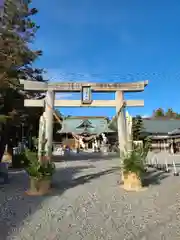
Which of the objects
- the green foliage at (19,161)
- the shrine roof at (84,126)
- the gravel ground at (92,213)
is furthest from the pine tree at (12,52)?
the shrine roof at (84,126)

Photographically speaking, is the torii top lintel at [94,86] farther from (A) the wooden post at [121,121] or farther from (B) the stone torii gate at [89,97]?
(A) the wooden post at [121,121]

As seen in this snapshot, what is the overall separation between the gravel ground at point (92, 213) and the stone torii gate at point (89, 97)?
2299mm

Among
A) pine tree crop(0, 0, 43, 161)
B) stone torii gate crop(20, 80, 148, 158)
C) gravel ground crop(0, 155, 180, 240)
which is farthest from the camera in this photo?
pine tree crop(0, 0, 43, 161)

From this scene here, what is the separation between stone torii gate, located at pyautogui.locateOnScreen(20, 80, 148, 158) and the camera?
8578mm

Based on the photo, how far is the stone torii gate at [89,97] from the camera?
8.58m

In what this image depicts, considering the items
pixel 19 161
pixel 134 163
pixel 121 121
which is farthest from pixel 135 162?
pixel 19 161

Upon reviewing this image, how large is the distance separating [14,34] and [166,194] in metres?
12.7

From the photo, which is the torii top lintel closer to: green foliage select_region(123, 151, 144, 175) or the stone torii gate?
the stone torii gate

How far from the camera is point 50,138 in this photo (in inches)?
328

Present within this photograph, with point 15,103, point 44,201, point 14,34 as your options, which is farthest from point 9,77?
point 44,201

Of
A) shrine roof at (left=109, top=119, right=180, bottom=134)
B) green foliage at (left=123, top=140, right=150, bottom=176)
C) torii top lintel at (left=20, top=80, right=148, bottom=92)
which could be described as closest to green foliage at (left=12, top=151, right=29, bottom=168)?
torii top lintel at (left=20, top=80, right=148, bottom=92)

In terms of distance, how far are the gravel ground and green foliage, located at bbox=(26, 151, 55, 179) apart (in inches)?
24.2

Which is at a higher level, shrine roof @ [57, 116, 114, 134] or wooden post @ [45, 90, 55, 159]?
shrine roof @ [57, 116, 114, 134]

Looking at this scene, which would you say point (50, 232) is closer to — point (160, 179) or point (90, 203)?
point (90, 203)
